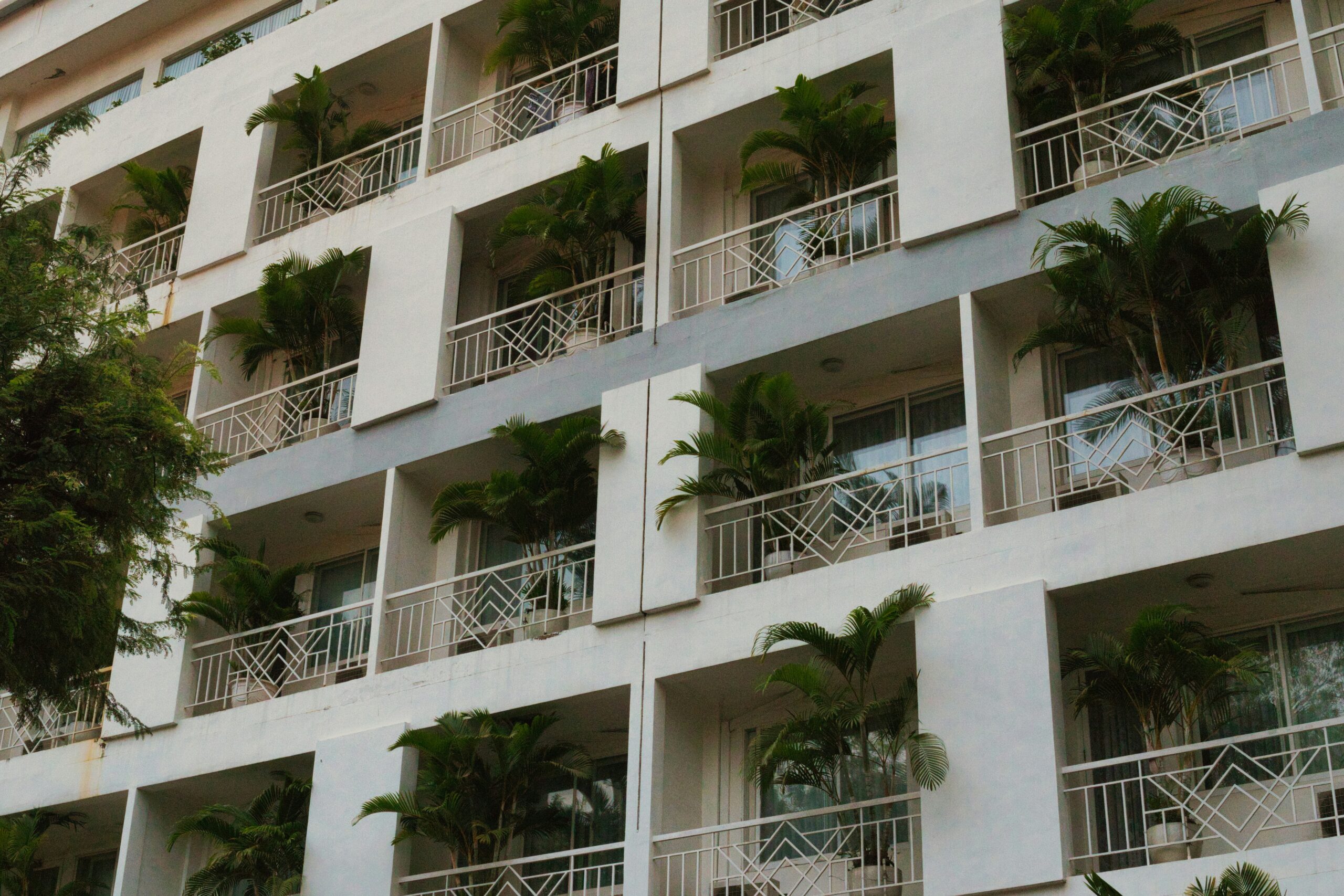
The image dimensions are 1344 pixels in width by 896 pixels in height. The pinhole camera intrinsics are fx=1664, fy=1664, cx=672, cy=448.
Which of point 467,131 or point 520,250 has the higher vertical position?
point 467,131

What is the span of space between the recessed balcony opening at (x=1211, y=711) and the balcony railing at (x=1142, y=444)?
0.89m

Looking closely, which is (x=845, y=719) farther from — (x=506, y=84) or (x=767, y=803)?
(x=506, y=84)

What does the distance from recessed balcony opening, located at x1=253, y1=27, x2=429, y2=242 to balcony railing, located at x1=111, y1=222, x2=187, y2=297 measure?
1.41 m

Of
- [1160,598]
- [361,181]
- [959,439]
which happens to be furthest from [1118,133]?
[361,181]

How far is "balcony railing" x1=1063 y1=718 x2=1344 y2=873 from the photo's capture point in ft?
38.1

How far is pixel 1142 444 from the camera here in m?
13.3

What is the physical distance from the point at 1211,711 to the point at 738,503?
4335 millimetres

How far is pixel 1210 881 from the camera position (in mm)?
10523

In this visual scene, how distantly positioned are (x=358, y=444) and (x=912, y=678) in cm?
702

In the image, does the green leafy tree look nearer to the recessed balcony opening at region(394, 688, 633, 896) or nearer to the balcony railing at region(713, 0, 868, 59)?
the recessed balcony opening at region(394, 688, 633, 896)

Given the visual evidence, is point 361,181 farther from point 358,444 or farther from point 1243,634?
point 1243,634

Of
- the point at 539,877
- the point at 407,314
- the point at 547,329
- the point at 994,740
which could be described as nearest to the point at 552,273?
the point at 547,329

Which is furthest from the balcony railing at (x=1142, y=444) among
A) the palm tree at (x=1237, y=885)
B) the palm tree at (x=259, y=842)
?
the palm tree at (x=259, y=842)

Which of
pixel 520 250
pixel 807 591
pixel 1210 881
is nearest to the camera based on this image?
pixel 1210 881
